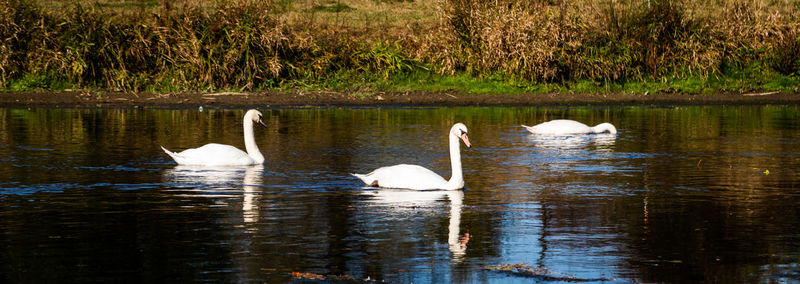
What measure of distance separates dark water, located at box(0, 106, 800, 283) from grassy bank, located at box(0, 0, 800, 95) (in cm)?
953

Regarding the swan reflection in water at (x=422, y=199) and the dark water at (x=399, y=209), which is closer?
the dark water at (x=399, y=209)

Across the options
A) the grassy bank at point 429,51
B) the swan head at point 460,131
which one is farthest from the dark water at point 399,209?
the grassy bank at point 429,51

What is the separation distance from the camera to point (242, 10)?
32406 mm

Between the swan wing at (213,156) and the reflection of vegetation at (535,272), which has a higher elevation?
the swan wing at (213,156)

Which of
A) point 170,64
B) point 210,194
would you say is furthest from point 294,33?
point 210,194

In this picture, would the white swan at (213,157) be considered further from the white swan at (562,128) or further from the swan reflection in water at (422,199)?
the white swan at (562,128)

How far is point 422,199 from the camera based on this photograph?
13086mm

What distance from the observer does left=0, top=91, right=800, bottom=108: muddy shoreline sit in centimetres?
3011

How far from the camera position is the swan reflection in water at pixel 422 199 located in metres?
11.2

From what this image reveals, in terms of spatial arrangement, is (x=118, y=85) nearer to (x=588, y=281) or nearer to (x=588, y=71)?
(x=588, y=71)

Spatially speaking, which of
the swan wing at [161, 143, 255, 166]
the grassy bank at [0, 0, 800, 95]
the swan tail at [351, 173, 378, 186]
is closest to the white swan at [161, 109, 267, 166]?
the swan wing at [161, 143, 255, 166]

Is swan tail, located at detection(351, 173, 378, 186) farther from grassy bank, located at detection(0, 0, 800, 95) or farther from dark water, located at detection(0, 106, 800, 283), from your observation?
grassy bank, located at detection(0, 0, 800, 95)

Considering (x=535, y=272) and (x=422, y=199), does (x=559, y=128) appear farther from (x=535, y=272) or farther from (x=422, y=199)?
(x=535, y=272)

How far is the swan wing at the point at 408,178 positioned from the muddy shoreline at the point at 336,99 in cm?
1644
